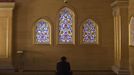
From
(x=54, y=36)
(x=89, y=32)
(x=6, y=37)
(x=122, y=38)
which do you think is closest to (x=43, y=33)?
(x=54, y=36)

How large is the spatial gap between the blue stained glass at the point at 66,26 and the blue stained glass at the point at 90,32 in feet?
2.33

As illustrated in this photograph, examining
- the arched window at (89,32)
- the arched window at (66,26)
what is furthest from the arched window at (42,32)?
the arched window at (89,32)

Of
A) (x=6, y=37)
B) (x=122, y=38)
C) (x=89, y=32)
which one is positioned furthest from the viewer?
(x=89, y=32)

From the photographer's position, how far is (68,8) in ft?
56.7

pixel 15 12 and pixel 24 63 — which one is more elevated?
pixel 15 12

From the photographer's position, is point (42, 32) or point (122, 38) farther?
point (42, 32)

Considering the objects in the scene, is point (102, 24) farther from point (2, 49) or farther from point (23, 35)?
point (2, 49)

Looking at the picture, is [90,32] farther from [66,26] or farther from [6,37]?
[6,37]

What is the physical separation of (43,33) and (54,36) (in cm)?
58

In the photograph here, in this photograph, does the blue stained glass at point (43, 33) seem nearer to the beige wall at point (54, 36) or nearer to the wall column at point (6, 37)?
the beige wall at point (54, 36)

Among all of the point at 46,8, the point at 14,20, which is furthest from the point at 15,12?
the point at 46,8

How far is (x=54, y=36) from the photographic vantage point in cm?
1725

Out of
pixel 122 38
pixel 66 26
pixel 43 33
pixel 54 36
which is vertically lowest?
pixel 122 38

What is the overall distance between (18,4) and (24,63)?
116 inches
